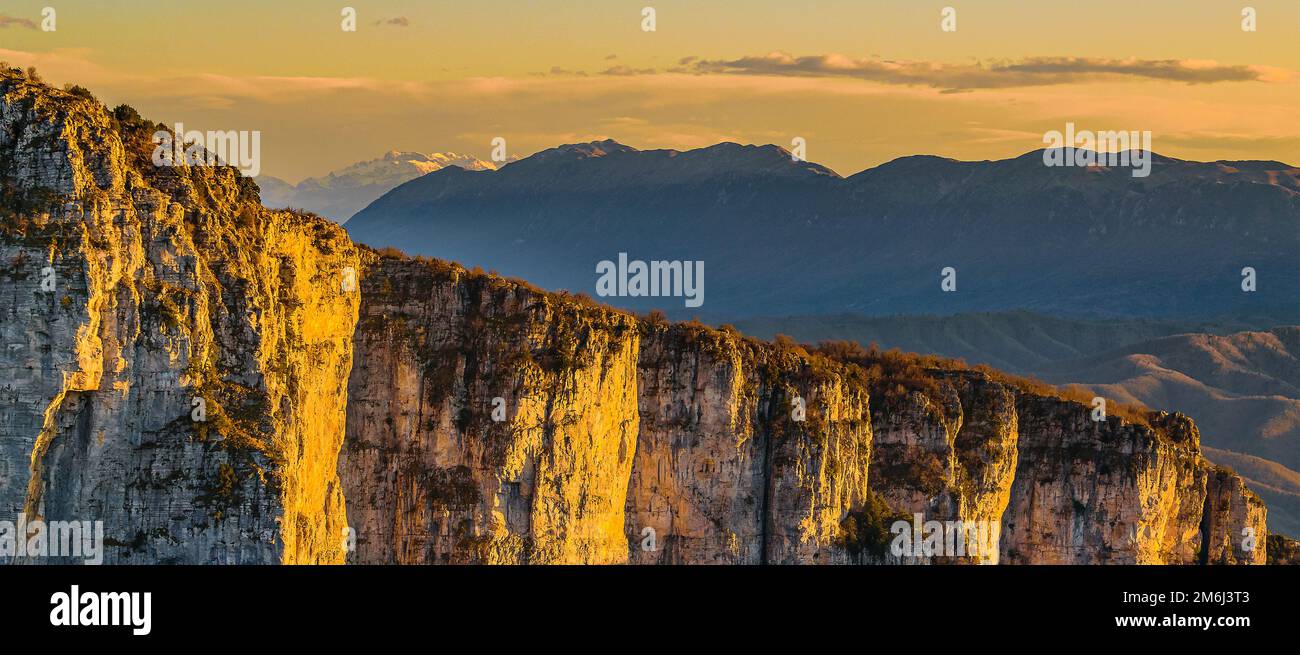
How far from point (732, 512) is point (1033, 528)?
21650 mm

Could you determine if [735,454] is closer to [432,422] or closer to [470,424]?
[470,424]

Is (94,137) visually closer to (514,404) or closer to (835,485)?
(514,404)

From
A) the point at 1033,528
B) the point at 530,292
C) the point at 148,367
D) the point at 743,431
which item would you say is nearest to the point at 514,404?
the point at 530,292

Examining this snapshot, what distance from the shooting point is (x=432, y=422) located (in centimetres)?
9306

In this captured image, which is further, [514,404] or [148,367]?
[514,404]

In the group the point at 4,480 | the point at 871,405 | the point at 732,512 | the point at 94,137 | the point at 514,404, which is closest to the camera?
the point at 4,480

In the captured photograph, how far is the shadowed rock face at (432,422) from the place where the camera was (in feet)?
238

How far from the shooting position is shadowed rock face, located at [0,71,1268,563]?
238 ft

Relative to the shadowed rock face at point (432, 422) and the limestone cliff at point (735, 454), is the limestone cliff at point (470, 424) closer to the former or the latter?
the shadowed rock face at point (432, 422)

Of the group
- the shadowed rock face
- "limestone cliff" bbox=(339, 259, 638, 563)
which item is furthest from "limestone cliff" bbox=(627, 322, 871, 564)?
"limestone cliff" bbox=(339, 259, 638, 563)

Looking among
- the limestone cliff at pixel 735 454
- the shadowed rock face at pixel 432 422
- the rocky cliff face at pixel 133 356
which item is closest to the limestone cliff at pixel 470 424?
the shadowed rock face at pixel 432 422

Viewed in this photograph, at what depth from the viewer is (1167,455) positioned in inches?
4766

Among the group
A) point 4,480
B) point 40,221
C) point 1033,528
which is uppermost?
point 40,221

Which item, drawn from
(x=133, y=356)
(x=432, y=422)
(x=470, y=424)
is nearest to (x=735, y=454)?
(x=470, y=424)
